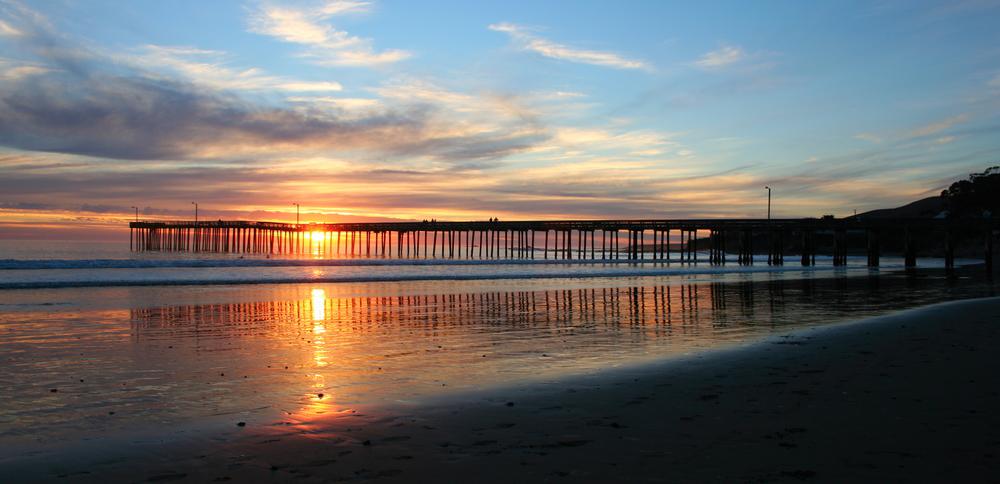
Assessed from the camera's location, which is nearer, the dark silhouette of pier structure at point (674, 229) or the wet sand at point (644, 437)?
the wet sand at point (644, 437)

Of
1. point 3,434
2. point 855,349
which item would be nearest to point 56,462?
point 3,434

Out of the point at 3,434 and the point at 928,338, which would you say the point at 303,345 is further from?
the point at 928,338

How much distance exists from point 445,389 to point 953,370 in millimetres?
6442

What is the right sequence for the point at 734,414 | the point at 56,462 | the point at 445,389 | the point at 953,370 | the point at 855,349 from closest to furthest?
the point at 56,462 < the point at 734,414 < the point at 445,389 < the point at 953,370 < the point at 855,349

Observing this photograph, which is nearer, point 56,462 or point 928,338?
point 56,462

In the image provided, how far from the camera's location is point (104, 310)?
17.7 meters

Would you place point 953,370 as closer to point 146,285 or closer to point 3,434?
point 3,434

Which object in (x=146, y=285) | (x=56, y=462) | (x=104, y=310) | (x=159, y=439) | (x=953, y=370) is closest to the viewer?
(x=56, y=462)

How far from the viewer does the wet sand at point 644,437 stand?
4867 mm

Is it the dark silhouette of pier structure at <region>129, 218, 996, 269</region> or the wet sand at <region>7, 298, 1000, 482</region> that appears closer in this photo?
the wet sand at <region>7, 298, 1000, 482</region>

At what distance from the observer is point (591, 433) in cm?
590

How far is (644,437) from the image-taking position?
5746 millimetres

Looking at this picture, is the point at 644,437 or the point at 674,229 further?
the point at 674,229

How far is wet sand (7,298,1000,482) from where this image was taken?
487 cm
